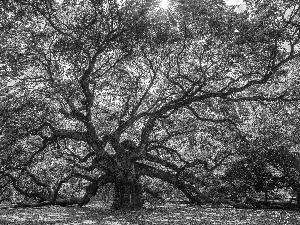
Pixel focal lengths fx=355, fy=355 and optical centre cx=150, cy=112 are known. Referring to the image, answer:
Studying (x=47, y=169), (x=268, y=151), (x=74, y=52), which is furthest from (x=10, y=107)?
(x=268, y=151)

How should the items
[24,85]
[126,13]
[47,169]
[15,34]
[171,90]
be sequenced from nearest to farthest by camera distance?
[126,13], [15,34], [24,85], [171,90], [47,169]

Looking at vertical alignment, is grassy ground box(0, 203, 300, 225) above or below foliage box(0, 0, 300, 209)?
below

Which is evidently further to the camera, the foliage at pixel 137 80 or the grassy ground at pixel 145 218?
the foliage at pixel 137 80

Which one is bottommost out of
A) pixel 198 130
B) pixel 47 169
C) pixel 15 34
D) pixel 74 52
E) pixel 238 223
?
pixel 238 223

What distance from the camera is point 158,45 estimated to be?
1327 cm

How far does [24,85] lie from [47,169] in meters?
8.01

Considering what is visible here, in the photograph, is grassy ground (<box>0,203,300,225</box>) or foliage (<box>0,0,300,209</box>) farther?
foliage (<box>0,0,300,209</box>)

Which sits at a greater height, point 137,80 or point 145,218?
point 137,80

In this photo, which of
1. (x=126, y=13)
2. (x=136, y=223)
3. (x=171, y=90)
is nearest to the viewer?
(x=136, y=223)

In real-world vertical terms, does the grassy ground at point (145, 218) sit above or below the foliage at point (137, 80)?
below

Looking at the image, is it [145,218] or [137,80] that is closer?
[145,218]

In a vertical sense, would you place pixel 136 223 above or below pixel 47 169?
below

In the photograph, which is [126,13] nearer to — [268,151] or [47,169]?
[268,151]

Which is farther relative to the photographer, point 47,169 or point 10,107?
point 47,169
